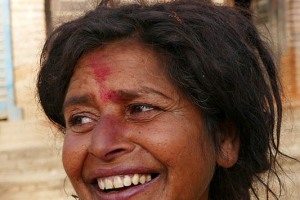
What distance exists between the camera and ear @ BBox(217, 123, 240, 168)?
2535 millimetres

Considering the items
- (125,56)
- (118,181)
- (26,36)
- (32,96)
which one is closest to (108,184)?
(118,181)

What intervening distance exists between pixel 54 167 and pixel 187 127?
4.78 m

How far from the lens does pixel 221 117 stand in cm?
250

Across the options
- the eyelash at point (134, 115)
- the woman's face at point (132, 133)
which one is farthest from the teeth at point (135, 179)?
the eyelash at point (134, 115)

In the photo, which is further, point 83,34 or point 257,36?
point 257,36

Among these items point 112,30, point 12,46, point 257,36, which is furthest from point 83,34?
point 12,46

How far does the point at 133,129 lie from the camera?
2283mm

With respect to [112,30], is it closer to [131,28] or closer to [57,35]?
[131,28]

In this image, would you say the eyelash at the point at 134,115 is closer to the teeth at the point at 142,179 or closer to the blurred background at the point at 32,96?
the teeth at the point at 142,179

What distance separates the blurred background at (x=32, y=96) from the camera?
6547mm

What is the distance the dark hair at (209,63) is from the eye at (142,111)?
129 millimetres

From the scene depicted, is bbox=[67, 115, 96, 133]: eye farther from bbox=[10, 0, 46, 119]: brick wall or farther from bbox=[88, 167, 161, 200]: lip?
bbox=[10, 0, 46, 119]: brick wall

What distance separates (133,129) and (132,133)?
2 centimetres

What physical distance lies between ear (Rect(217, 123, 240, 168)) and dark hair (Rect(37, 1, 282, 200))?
22 mm
